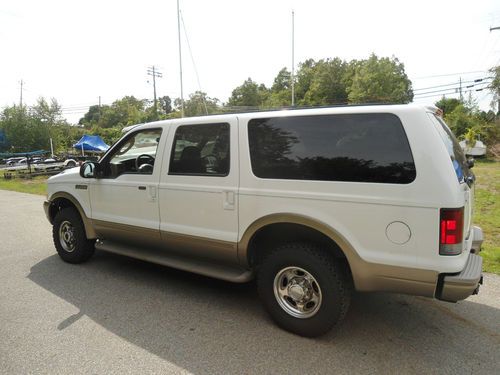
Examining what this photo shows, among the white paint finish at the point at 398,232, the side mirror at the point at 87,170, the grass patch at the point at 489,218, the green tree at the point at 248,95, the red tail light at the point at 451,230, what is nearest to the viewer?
the red tail light at the point at 451,230

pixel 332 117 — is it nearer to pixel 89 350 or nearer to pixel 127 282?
pixel 89 350

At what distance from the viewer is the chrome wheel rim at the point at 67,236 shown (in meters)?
4.95

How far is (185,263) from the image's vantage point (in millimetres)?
3834

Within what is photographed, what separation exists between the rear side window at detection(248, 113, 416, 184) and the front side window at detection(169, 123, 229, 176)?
34cm

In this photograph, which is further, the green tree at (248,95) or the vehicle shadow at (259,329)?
the green tree at (248,95)

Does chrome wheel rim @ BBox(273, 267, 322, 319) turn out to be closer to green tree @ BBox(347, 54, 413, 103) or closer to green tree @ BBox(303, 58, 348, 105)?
green tree @ BBox(347, 54, 413, 103)

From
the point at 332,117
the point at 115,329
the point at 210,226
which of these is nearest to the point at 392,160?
the point at 332,117

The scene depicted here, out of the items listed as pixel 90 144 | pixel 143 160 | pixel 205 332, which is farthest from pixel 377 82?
pixel 205 332

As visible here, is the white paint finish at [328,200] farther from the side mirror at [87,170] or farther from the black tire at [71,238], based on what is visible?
the black tire at [71,238]

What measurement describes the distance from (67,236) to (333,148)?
4.04 meters

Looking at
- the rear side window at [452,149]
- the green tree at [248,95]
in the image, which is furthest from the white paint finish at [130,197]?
the green tree at [248,95]

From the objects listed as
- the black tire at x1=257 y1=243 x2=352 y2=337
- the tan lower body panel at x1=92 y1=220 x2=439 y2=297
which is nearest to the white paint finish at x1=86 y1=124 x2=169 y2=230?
the tan lower body panel at x1=92 y1=220 x2=439 y2=297

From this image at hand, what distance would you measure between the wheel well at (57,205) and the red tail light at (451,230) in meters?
4.63

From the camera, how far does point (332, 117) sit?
2.96 m
